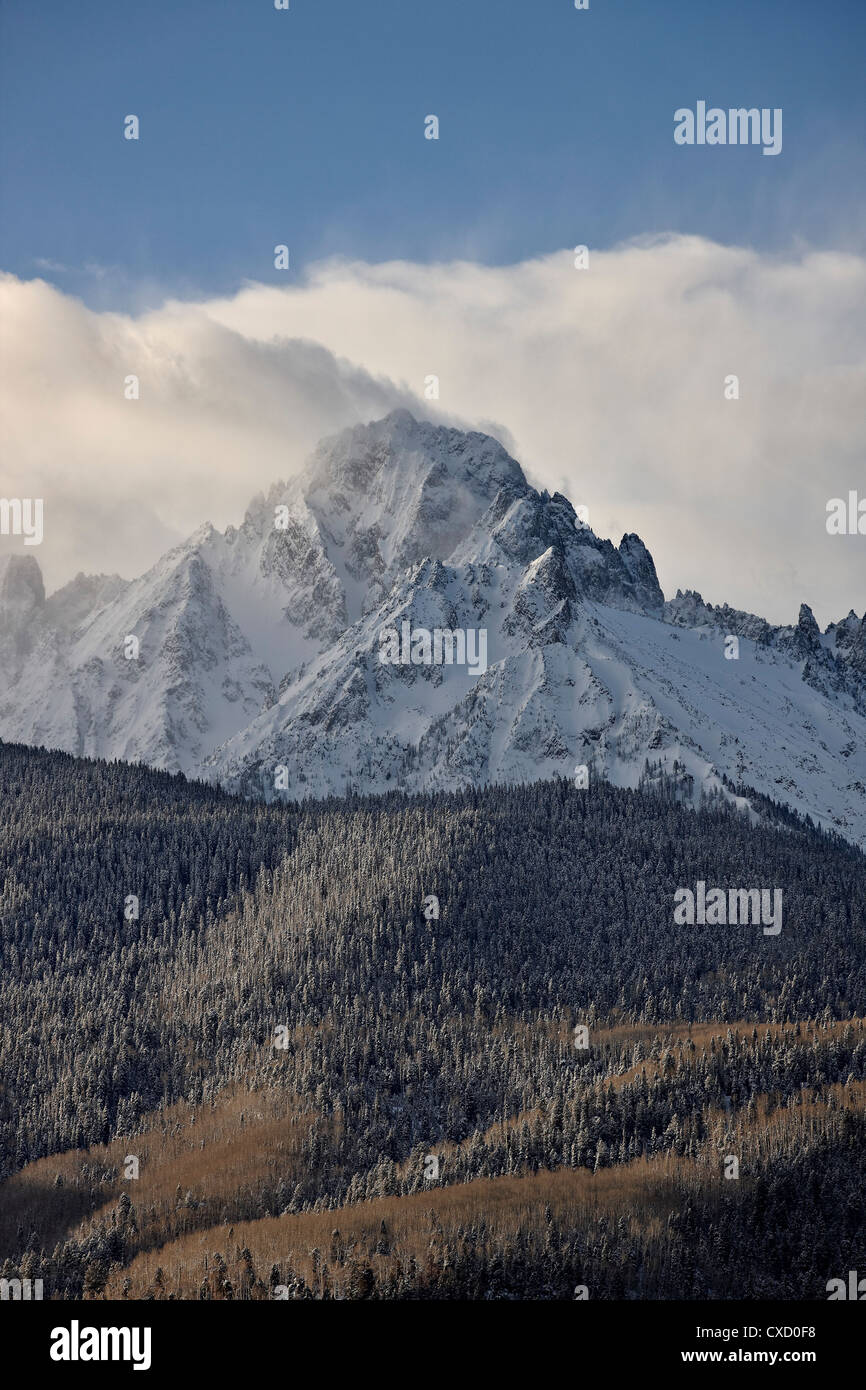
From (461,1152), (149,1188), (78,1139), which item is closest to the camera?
(461,1152)

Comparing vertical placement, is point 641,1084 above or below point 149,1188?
above

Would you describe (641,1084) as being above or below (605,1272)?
above

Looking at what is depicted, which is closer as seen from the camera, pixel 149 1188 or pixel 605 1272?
pixel 605 1272

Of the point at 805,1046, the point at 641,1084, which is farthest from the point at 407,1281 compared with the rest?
the point at 805,1046

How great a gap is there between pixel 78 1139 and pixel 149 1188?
24.7 meters
